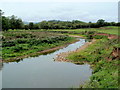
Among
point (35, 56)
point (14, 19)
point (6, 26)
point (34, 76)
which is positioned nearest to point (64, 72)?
point (34, 76)

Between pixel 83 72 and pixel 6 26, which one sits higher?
pixel 6 26

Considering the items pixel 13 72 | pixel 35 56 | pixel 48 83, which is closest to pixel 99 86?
pixel 48 83

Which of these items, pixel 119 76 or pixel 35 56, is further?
pixel 35 56

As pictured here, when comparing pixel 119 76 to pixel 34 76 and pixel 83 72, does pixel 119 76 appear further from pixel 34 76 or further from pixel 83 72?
pixel 34 76

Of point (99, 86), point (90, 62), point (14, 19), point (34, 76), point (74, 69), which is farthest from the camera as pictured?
point (14, 19)

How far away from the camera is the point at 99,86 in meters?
12.3

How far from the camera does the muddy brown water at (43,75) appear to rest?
1486cm

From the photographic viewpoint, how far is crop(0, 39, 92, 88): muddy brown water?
14859 millimetres

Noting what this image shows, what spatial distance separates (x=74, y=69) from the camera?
1952cm

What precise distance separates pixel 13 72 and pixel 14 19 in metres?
58.1

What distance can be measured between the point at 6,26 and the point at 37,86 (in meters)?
52.0

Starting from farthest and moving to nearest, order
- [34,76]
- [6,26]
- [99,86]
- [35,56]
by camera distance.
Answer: [6,26] → [35,56] → [34,76] → [99,86]

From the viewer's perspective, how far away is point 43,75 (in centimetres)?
1752

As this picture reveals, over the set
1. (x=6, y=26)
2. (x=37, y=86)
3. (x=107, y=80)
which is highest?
(x=6, y=26)
